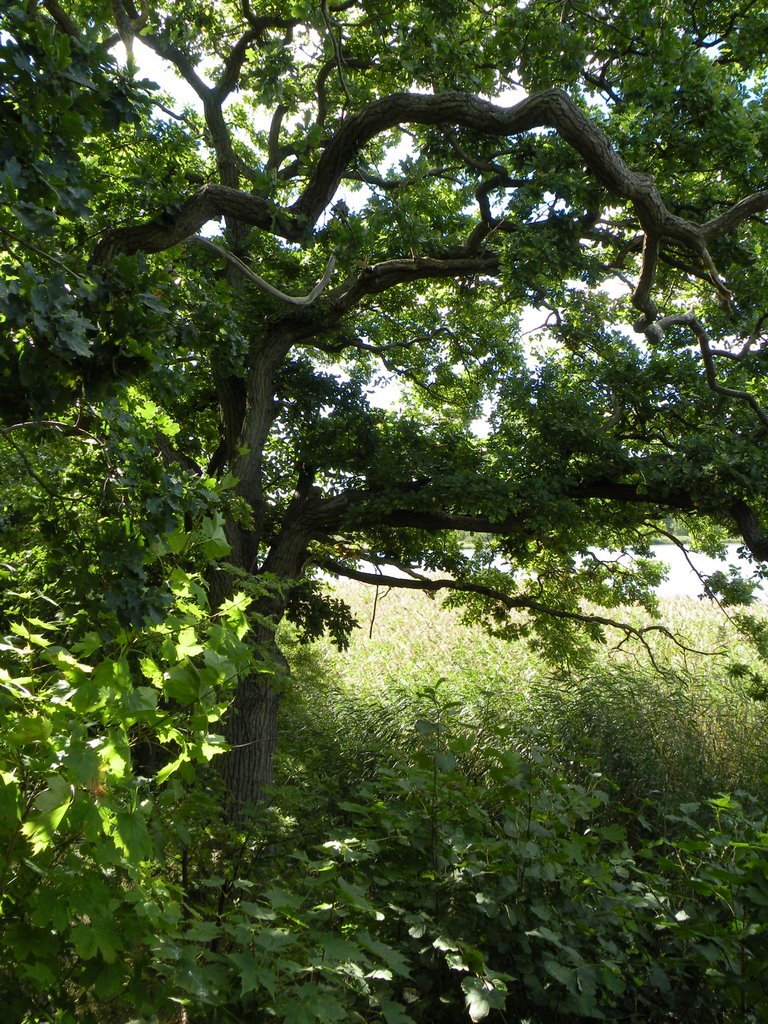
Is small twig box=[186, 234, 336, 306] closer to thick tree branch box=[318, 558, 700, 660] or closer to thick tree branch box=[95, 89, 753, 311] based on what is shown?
thick tree branch box=[95, 89, 753, 311]

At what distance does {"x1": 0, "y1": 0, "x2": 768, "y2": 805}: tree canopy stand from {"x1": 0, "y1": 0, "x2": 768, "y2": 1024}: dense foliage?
0.03 m

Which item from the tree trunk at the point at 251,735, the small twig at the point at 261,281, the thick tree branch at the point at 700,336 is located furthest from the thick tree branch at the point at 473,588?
the small twig at the point at 261,281

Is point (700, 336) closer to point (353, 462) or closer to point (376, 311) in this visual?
point (353, 462)

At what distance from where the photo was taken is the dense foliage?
208 centimetres

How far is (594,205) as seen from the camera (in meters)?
5.82

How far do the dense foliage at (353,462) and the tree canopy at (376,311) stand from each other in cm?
3

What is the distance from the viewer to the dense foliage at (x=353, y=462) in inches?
81.8

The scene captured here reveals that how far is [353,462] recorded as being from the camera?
8180 mm

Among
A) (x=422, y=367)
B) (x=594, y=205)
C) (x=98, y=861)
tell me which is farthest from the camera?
(x=422, y=367)

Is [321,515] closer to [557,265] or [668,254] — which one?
[557,265]

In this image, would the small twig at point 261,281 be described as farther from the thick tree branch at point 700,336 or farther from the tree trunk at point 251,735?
the tree trunk at point 251,735

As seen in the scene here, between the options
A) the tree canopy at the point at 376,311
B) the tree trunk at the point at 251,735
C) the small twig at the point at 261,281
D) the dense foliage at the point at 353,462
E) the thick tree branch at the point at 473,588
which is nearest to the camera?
the dense foliage at the point at 353,462

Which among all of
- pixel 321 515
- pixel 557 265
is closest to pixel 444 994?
pixel 557 265

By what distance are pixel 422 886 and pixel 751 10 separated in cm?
634
